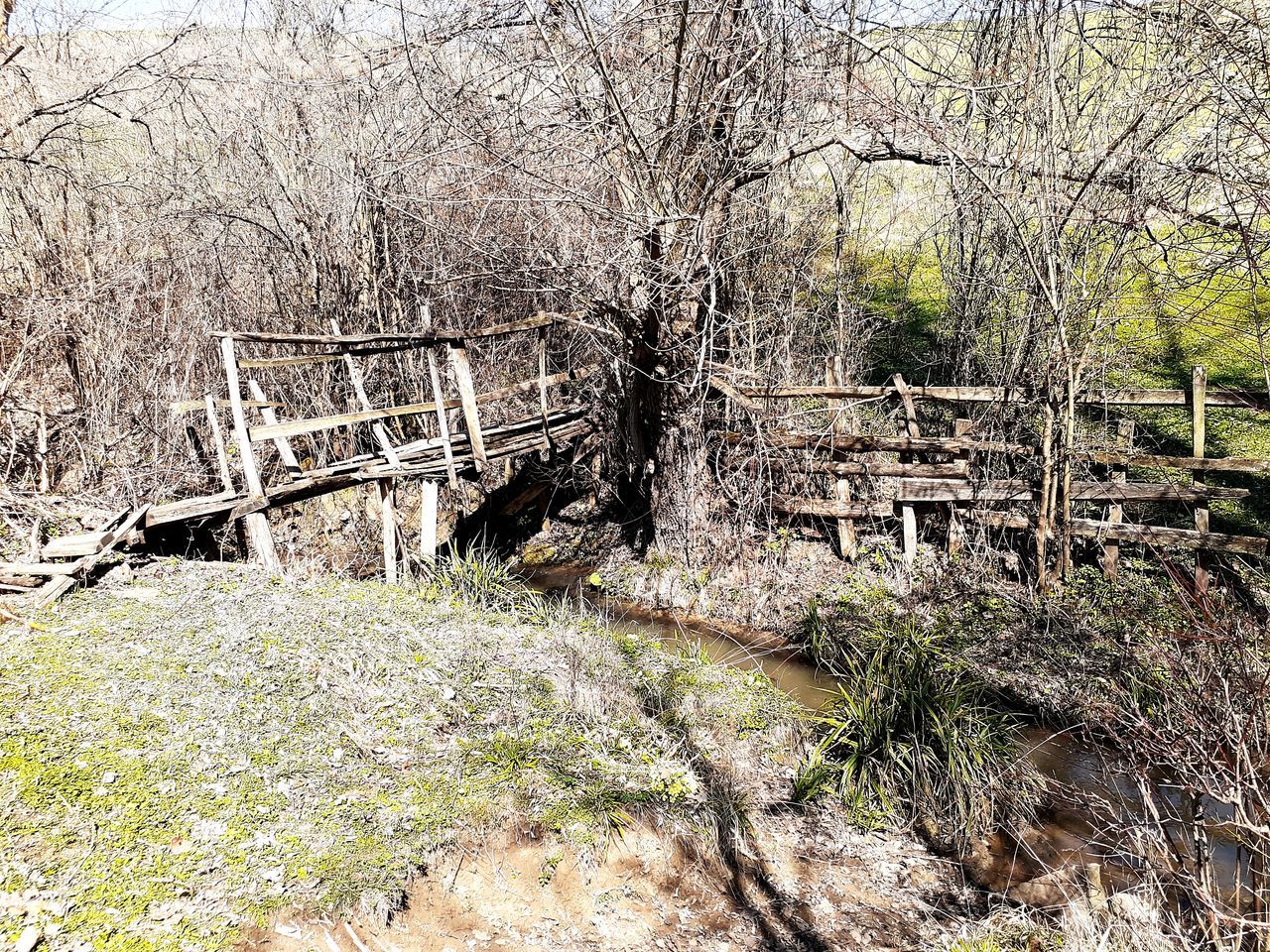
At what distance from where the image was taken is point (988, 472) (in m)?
8.68

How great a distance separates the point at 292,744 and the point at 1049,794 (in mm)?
5021

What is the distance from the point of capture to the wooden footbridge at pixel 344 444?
6.85 meters

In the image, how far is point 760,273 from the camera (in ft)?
36.6

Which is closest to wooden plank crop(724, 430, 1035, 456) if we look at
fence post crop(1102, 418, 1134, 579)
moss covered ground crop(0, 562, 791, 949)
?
fence post crop(1102, 418, 1134, 579)

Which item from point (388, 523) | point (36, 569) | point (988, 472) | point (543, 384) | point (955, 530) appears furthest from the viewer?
point (543, 384)

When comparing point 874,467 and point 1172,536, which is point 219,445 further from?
point 1172,536

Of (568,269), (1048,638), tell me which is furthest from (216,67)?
(1048,638)

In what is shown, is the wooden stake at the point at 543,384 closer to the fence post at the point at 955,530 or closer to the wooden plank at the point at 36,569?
the fence post at the point at 955,530

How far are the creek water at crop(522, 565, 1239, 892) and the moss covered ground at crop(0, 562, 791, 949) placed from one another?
3.59 feet

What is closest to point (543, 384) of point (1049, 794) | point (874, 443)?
point (874, 443)

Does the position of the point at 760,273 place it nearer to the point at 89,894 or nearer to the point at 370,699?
the point at 370,699

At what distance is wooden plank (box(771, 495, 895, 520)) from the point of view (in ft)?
30.0

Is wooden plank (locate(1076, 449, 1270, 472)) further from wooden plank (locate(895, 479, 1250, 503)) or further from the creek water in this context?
the creek water

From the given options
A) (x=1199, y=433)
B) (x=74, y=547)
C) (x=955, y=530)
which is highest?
(x=74, y=547)
